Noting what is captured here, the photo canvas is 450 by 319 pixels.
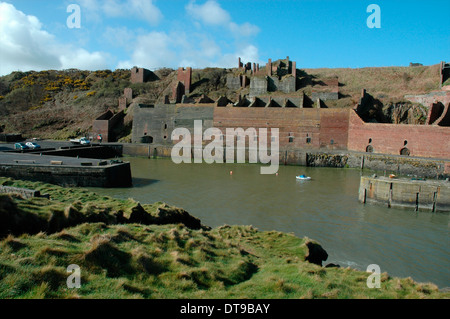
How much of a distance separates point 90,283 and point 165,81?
57436mm

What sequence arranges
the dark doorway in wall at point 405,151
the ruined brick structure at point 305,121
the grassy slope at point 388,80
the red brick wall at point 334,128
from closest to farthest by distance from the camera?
the ruined brick structure at point 305,121, the dark doorway in wall at point 405,151, the red brick wall at point 334,128, the grassy slope at point 388,80

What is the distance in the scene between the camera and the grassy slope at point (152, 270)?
14.5ft

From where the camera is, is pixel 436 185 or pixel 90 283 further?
pixel 436 185

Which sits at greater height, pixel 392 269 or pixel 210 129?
pixel 210 129

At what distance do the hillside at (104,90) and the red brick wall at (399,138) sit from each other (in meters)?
7.15

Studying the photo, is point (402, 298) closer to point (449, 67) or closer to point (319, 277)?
point (319, 277)

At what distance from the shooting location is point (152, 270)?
5559mm

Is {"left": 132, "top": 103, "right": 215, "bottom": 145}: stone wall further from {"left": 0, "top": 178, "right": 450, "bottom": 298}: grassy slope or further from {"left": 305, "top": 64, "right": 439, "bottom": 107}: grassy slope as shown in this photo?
{"left": 0, "top": 178, "right": 450, "bottom": 298}: grassy slope

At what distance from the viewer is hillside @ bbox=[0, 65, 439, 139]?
43.2m

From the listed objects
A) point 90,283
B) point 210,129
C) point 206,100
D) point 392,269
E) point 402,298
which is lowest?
point 392,269

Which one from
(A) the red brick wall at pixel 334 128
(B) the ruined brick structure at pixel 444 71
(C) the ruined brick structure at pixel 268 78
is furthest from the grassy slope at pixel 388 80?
(A) the red brick wall at pixel 334 128

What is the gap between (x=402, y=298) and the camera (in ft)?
17.7

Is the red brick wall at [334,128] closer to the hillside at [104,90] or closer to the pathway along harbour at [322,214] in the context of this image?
the hillside at [104,90]
